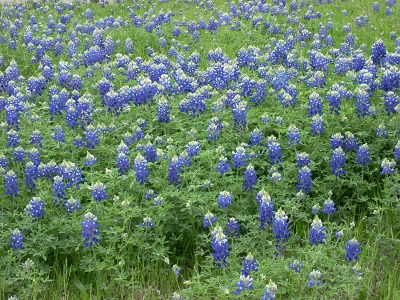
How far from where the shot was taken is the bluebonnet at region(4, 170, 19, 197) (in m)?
4.79

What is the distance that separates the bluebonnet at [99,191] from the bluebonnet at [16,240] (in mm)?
539

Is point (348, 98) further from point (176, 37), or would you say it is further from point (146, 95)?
point (176, 37)

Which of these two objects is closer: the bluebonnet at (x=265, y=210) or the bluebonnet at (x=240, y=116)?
the bluebonnet at (x=265, y=210)

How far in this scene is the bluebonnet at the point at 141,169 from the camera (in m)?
4.63

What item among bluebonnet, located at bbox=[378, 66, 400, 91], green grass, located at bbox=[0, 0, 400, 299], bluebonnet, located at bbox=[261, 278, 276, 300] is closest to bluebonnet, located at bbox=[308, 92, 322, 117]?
green grass, located at bbox=[0, 0, 400, 299]

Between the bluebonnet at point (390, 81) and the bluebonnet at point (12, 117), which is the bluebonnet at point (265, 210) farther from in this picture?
the bluebonnet at point (12, 117)

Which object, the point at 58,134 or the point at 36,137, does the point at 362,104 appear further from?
the point at 36,137

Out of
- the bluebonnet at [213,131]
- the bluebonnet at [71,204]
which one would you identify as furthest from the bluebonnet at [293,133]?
the bluebonnet at [71,204]

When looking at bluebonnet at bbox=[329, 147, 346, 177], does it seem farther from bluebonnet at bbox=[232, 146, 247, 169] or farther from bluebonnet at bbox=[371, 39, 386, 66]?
bluebonnet at bbox=[371, 39, 386, 66]

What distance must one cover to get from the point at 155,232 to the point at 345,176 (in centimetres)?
149

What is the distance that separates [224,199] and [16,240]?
1.35 m

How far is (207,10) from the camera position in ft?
40.0

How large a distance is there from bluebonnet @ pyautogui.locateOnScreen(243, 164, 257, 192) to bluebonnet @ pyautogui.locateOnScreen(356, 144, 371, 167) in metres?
0.82

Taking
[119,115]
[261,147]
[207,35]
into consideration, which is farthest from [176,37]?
[261,147]
